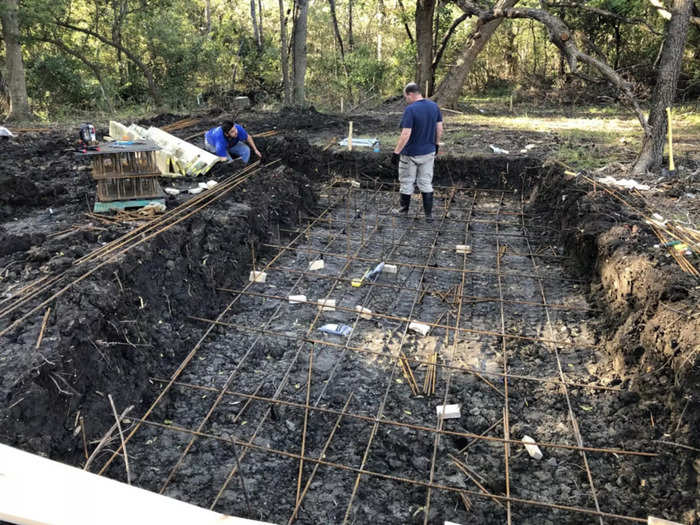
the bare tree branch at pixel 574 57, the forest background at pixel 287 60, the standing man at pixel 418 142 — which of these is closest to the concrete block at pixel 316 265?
the standing man at pixel 418 142

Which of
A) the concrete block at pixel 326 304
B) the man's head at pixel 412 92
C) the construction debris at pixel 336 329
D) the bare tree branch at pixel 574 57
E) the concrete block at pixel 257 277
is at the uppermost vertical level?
the bare tree branch at pixel 574 57

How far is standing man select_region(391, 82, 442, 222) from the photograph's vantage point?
5555 millimetres

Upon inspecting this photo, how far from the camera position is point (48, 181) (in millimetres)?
5957

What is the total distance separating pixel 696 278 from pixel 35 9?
41.8ft

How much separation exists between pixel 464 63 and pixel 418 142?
→ 25.1ft

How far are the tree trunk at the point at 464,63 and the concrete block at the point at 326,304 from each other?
9.46 metres

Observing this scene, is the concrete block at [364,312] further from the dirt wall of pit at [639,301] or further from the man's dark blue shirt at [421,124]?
the man's dark blue shirt at [421,124]

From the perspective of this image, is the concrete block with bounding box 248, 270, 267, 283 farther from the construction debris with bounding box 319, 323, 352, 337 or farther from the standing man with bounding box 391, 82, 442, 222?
the standing man with bounding box 391, 82, 442, 222

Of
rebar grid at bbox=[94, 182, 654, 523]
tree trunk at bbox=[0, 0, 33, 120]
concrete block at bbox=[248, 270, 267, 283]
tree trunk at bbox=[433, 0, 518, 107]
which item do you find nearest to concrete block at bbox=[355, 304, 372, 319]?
rebar grid at bbox=[94, 182, 654, 523]

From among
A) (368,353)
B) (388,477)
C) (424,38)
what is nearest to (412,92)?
(368,353)

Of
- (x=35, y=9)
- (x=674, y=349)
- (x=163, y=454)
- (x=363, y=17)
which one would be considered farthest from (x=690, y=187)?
(x=363, y=17)

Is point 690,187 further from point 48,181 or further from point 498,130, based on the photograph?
point 48,181

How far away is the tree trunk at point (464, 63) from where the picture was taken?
39.1 ft

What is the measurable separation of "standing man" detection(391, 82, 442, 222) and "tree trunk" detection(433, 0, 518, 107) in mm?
7070
